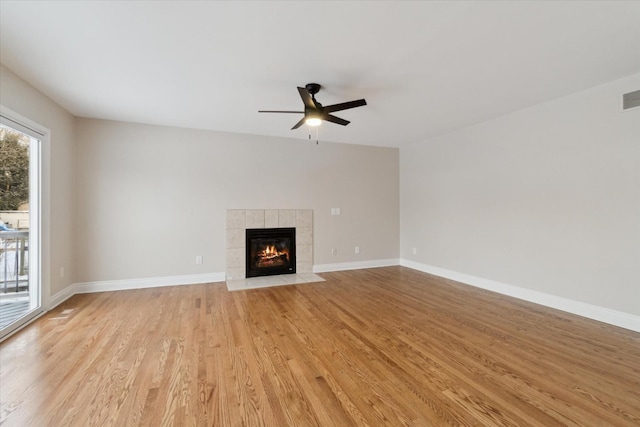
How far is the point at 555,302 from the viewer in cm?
346

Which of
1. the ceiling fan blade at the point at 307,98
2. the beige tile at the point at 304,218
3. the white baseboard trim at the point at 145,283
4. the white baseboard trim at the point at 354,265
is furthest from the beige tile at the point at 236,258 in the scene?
the ceiling fan blade at the point at 307,98

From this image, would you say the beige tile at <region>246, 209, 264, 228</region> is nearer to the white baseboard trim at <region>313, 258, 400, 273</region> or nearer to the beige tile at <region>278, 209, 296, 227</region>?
the beige tile at <region>278, 209, 296, 227</region>

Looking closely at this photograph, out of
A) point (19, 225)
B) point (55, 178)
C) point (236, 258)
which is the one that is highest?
point (55, 178)

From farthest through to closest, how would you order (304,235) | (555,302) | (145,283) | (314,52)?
(304,235) < (145,283) < (555,302) < (314,52)

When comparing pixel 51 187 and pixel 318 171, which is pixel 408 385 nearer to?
pixel 318 171

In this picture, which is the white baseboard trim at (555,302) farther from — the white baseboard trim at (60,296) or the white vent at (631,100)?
the white baseboard trim at (60,296)

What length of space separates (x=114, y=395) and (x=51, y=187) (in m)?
2.96

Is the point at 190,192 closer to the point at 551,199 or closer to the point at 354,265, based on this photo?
the point at 354,265

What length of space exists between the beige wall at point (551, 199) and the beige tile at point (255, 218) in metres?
3.29

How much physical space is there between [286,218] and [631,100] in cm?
470

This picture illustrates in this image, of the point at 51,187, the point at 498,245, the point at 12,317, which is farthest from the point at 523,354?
the point at 51,187

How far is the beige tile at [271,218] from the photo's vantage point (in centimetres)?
507

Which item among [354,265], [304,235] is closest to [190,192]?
[304,235]

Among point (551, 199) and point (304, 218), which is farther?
point (304, 218)
